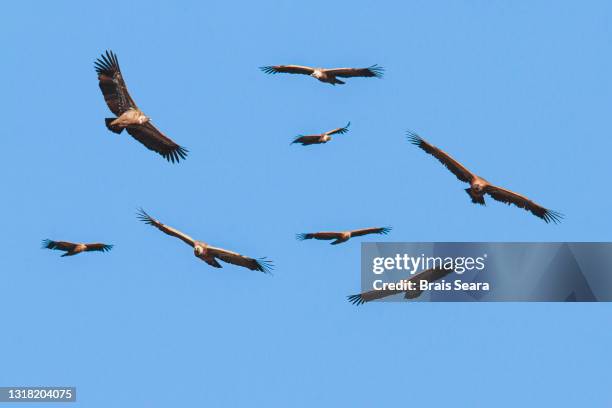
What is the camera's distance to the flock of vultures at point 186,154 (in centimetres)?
4803

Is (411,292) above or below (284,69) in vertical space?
below

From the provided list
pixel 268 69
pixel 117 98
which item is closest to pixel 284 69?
pixel 268 69

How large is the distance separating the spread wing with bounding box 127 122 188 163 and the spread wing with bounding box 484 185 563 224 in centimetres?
800

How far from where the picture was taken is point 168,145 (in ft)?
163

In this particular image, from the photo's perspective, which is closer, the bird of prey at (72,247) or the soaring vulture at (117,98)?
the soaring vulture at (117,98)

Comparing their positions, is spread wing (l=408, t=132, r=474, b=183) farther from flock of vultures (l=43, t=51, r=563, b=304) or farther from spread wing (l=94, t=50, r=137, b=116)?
spread wing (l=94, t=50, r=137, b=116)

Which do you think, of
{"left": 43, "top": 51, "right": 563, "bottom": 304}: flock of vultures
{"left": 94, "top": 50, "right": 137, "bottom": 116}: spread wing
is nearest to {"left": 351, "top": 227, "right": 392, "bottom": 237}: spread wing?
{"left": 43, "top": 51, "right": 563, "bottom": 304}: flock of vultures

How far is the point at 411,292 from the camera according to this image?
52.2m

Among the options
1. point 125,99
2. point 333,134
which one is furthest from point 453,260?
point 125,99

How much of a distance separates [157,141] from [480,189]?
8.10 meters

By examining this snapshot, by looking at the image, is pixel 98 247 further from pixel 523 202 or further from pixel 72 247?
pixel 523 202

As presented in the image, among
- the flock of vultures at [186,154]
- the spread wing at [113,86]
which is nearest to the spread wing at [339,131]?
the flock of vultures at [186,154]

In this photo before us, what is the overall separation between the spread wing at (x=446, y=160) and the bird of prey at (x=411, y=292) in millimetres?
2370

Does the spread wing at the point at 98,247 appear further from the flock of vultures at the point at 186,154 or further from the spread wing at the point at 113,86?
the spread wing at the point at 113,86
